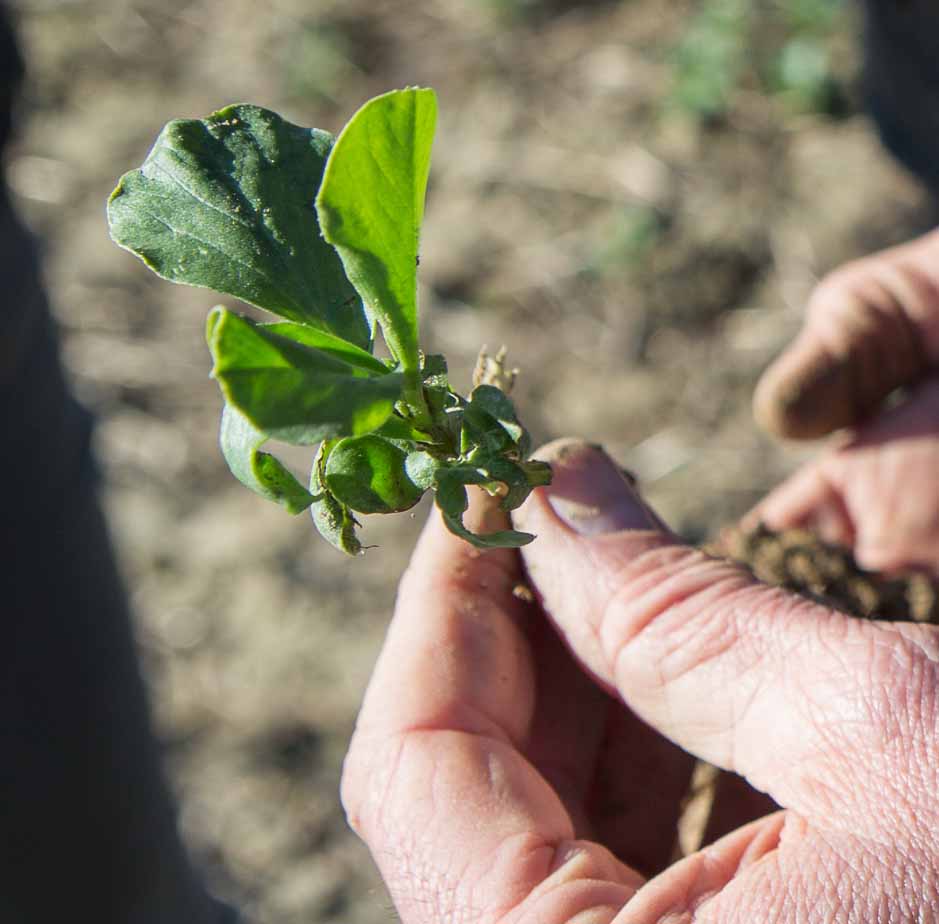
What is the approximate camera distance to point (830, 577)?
1771 millimetres

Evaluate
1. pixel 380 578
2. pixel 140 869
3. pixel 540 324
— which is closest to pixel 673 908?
pixel 140 869

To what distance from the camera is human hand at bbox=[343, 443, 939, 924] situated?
1152mm

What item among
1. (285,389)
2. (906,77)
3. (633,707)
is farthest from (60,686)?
(906,77)

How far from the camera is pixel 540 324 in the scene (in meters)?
3.82

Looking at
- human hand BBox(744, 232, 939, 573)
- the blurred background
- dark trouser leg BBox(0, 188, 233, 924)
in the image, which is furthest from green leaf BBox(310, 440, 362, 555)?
the blurred background

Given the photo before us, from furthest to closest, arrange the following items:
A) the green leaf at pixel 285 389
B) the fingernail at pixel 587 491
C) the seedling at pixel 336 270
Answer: the fingernail at pixel 587 491
the seedling at pixel 336 270
the green leaf at pixel 285 389

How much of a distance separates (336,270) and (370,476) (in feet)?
0.72

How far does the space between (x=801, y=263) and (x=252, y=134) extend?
2968mm

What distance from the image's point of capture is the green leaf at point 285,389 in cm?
86

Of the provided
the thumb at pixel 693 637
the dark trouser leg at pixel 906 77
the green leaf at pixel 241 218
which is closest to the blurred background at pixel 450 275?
the dark trouser leg at pixel 906 77

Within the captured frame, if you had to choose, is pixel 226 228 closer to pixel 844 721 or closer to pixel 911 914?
pixel 844 721

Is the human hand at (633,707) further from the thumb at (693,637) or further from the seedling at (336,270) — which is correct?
the seedling at (336,270)

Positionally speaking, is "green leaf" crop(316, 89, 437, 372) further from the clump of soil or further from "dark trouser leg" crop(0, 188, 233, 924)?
"dark trouser leg" crop(0, 188, 233, 924)

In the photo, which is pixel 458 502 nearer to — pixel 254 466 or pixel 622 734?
pixel 254 466
